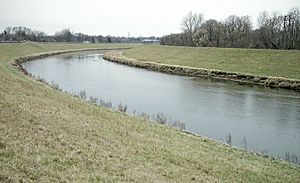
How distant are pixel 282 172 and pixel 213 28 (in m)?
68.4

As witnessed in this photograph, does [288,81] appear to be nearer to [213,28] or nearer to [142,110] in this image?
[142,110]

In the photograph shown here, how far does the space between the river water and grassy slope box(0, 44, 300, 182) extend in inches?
121

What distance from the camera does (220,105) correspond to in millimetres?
22562

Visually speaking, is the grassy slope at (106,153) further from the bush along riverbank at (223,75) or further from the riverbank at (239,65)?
the riverbank at (239,65)

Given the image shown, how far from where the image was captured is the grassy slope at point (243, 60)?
3766 centimetres

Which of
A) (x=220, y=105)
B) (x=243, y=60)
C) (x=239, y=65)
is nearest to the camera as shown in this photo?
(x=220, y=105)

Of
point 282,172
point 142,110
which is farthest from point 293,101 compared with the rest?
point 282,172

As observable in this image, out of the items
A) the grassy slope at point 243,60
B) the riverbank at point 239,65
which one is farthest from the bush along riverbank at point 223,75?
the grassy slope at point 243,60

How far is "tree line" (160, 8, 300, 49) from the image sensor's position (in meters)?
56.8

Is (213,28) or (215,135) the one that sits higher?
(213,28)

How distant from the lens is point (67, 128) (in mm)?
11180

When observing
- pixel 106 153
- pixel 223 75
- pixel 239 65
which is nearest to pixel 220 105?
pixel 106 153

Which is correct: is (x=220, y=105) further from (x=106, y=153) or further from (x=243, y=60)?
(x=243, y=60)

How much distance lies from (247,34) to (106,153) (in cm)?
6271
